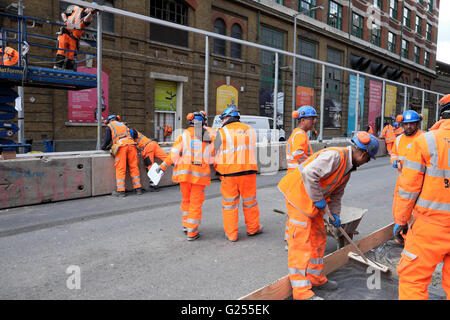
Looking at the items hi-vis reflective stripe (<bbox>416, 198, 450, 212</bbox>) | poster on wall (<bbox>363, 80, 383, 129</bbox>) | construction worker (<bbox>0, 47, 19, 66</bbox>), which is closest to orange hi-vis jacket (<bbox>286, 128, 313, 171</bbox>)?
hi-vis reflective stripe (<bbox>416, 198, 450, 212</bbox>)

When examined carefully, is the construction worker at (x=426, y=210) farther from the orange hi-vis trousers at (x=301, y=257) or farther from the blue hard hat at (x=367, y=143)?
the orange hi-vis trousers at (x=301, y=257)

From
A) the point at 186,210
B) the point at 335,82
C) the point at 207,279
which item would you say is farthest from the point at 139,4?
the point at 207,279

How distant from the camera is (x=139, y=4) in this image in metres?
17.9

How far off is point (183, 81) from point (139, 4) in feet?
15.0

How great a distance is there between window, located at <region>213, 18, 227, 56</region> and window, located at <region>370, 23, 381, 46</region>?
2122 cm

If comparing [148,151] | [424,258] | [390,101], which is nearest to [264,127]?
[148,151]

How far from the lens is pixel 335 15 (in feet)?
104

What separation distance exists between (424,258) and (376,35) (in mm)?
40188

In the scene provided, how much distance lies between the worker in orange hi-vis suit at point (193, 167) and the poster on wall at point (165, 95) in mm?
13668

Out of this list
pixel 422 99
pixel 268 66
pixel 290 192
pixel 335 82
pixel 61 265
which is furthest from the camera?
pixel 422 99

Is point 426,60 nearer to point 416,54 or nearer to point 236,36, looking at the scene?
point 416,54

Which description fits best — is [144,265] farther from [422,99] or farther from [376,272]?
[422,99]

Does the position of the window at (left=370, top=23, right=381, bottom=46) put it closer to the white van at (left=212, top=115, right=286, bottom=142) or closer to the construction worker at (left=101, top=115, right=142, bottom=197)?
the white van at (left=212, top=115, right=286, bottom=142)

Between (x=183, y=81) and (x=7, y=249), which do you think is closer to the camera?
(x=7, y=249)
